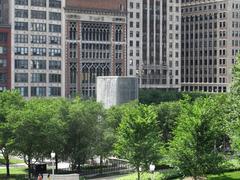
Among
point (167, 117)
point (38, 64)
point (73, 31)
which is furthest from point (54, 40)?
point (167, 117)

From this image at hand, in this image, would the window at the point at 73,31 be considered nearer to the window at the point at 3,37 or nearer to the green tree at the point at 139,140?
the window at the point at 3,37

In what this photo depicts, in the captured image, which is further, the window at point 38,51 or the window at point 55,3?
the window at point 55,3

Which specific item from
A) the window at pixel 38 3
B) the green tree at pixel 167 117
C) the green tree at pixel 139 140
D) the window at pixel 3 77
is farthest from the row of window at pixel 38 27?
the green tree at pixel 139 140

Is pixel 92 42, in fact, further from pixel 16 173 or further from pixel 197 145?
pixel 197 145

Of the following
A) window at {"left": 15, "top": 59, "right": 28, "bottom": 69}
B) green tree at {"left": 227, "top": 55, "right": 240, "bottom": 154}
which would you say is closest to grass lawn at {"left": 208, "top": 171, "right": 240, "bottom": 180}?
green tree at {"left": 227, "top": 55, "right": 240, "bottom": 154}

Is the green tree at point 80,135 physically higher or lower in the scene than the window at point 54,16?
lower

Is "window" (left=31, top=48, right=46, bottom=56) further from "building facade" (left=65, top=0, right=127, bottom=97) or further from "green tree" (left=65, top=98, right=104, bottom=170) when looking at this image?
"green tree" (left=65, top=98, right=104, bottom=170)

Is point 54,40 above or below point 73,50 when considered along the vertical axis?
above

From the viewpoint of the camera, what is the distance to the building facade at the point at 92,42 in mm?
180500

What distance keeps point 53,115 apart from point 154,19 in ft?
390

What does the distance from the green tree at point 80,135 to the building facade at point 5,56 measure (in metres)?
82.2

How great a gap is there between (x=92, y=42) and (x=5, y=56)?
30.0m

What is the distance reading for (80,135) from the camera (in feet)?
285

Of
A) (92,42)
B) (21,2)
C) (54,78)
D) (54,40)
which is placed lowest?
(54,78)
